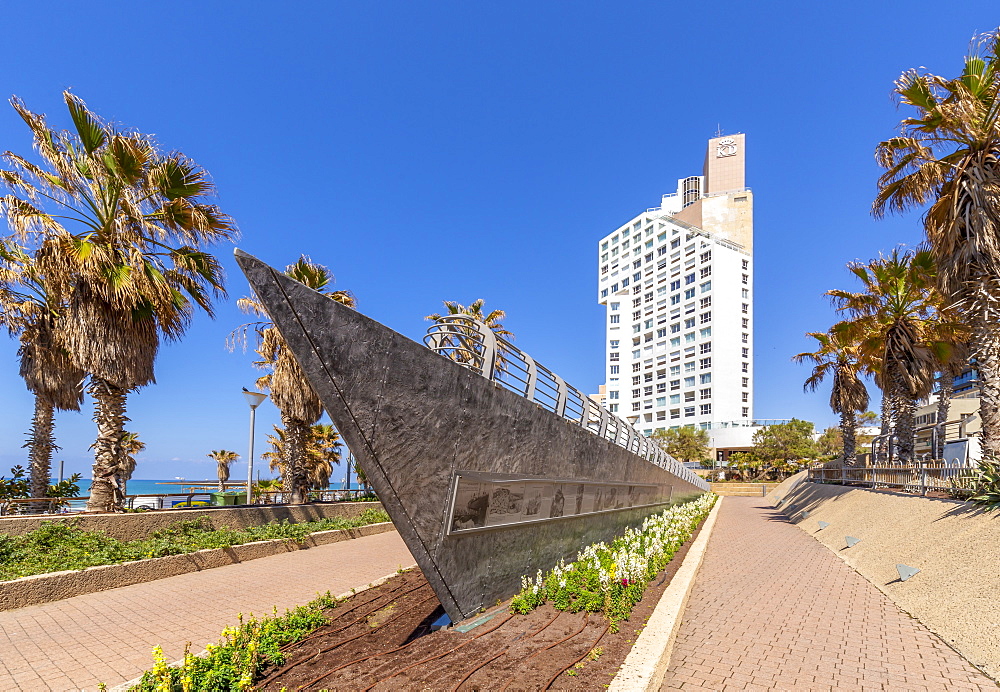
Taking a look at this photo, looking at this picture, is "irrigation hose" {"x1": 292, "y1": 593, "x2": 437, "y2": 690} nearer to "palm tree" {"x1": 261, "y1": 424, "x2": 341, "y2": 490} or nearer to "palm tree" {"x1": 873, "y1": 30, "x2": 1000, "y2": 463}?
"palm tree" {"x1": 873, "y1": 30, "x2": 1000, "y2": 463}

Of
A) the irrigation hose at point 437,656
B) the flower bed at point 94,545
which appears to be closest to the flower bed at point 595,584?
the irrigation hose at point 437,656

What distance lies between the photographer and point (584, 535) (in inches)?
349

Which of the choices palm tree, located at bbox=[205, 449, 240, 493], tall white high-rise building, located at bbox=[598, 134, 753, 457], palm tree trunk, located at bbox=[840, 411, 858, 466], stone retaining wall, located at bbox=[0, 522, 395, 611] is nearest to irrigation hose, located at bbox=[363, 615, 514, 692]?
stone retaining wall, located at bbox=[0, 522, 395, 611]

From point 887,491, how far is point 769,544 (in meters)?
5.47

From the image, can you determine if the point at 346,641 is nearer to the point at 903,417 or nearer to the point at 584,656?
the point at 584,656

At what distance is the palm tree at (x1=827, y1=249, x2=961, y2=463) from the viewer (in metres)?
18.3

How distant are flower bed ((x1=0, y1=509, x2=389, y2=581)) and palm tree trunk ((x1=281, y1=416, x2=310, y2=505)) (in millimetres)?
5160

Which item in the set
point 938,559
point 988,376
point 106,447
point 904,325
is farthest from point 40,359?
point 904,325

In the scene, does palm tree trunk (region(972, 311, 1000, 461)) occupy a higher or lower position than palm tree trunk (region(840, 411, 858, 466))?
higher

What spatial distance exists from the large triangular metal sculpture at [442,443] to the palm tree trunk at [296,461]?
13074mm

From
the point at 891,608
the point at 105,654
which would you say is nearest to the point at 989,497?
the point at 891,608

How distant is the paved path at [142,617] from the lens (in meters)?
5.22

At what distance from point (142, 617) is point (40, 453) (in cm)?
1103

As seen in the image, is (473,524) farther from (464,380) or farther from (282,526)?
(282,526)
